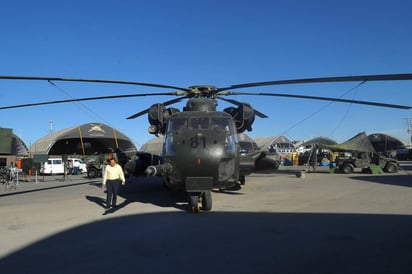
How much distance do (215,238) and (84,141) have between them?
4612 centimetres

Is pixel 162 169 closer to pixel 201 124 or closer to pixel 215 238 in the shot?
pixel 201 124

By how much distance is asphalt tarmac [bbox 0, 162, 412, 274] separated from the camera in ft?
15.9

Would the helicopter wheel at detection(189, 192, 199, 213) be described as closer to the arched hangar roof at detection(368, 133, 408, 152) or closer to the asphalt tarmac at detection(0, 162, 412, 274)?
the asphalt tarmac at detection(0, 162, 412, 274)

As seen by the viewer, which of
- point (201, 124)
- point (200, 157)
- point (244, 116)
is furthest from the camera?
point (244, 116)

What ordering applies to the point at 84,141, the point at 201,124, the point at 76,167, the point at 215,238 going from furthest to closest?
the point at 84,141
the point at 76,167
the point at 201,124
the point at 215,238

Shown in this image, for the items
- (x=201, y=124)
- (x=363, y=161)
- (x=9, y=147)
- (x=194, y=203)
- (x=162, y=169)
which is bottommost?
(x=194, y=203)

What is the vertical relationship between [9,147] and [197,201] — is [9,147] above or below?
above

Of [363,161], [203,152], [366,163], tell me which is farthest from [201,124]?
[366,163]

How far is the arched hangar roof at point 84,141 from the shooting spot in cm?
4212

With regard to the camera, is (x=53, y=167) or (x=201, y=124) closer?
(x=201, y=124)

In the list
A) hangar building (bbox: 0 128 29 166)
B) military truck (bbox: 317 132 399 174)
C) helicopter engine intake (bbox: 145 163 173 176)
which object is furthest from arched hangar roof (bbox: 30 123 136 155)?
helicopter engine intake (bbox: 145 163 173 176)

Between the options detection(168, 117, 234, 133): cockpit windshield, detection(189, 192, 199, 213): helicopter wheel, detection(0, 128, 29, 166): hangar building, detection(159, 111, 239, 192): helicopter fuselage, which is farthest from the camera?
detection(0, 128, 29, 166): hangar building

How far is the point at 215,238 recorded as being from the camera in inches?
248

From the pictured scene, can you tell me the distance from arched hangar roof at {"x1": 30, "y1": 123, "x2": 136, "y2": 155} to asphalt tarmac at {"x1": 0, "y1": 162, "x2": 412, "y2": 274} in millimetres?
30768
